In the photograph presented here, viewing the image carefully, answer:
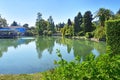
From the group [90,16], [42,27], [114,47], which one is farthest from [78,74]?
[42,27]

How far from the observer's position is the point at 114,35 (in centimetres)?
923

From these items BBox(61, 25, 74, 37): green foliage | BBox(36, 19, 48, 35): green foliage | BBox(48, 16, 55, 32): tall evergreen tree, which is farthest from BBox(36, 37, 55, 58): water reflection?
BBox(36, 19, 48, 35): green foliage

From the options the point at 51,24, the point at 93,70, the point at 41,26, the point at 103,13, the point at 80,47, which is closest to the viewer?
the point at 93,70

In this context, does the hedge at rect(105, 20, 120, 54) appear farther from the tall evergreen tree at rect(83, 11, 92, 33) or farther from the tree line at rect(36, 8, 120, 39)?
the tall evergreen tree at rect(83, 11, 92, 33)

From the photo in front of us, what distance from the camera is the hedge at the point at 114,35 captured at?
9.00 meters

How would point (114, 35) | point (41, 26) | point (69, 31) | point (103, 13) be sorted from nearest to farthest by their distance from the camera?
point (114, 35) < point (103, 13) < point (69, 31) < point (41, 26)

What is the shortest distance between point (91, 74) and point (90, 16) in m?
42.4

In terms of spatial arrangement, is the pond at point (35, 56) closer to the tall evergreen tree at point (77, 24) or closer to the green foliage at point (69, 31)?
the tall evergreen tree at point (77, 24)

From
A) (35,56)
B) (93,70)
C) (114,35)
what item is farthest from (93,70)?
(35,56)

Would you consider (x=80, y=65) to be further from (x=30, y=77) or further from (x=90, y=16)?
(x=90, y=16)

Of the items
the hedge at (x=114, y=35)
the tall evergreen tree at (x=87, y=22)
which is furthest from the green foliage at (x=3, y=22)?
the hedge at (x=114, y=35)

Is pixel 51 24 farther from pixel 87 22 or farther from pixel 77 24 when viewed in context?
pixel 87 22

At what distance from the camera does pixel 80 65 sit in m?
2.67

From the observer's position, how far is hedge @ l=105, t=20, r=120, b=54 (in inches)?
354
